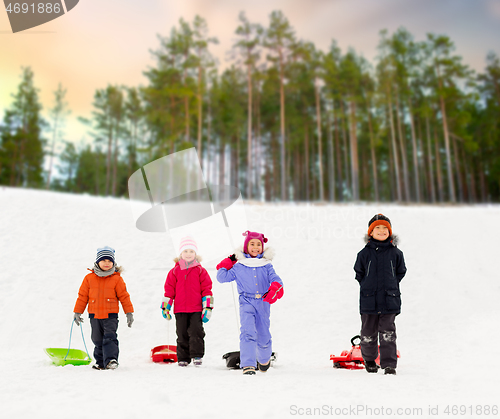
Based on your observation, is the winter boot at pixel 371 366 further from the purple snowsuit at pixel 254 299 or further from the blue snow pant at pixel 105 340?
the blue snow pant at pixel 105 340

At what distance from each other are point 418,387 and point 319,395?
3.13ft

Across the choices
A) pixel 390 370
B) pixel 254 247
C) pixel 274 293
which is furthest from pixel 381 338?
pixel 254 247

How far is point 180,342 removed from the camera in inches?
184

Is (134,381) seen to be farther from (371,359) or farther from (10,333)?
(10,333)

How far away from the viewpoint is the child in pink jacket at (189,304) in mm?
4633

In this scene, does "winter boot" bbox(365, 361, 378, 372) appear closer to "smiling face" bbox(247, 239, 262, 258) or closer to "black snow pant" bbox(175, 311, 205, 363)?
"smiling face" bbox(247, 239, 262, 258)

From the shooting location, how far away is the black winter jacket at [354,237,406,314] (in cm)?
405

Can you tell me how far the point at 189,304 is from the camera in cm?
469

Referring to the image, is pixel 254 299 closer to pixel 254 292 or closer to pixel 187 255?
pixel 254 292

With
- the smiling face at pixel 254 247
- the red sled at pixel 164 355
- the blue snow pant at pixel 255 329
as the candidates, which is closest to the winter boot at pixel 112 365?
the red sled at pixel 164 355

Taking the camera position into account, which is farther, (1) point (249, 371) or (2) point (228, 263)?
(2) point (228, 263)

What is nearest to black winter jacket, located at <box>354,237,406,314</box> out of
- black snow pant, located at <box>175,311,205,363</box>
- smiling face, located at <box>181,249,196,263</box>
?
black snow pant, located at <box>175,311,205,363</box>

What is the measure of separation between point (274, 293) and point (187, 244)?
144cm

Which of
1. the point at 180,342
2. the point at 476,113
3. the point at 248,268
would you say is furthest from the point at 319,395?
the point at 476,113
